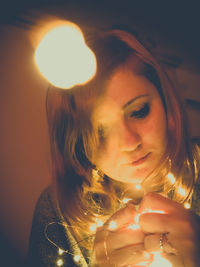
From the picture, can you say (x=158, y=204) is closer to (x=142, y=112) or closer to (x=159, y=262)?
(x=159, y=262)

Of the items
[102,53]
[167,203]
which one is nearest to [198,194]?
[167,203]

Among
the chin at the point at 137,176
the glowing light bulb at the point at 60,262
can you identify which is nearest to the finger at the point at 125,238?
the chin at the point at 137,176

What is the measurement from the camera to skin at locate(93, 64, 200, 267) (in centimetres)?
57

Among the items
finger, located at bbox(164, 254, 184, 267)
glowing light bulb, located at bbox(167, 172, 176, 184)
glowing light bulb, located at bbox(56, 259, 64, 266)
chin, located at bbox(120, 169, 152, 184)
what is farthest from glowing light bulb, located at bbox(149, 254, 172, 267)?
glowing light bulb, located at bbox(56, 259, 64, 266)

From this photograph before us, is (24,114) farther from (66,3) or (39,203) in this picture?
(66,3)

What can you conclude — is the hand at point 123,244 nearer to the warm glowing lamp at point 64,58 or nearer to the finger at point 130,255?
the finger at point 130,255

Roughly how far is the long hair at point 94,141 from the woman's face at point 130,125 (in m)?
0.05

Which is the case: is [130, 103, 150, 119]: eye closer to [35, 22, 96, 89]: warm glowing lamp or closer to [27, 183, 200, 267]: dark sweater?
[35, 22, 96, 89]: warm glowing lamp

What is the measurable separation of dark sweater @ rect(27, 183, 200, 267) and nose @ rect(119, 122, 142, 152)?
521 millimetres

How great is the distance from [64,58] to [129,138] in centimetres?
40

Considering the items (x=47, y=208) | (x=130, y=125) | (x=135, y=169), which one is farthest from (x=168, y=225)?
(x=47, y=208)

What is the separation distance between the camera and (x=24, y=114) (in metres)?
1.41

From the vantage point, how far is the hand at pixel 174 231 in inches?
21.9

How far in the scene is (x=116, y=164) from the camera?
90 centimetres
